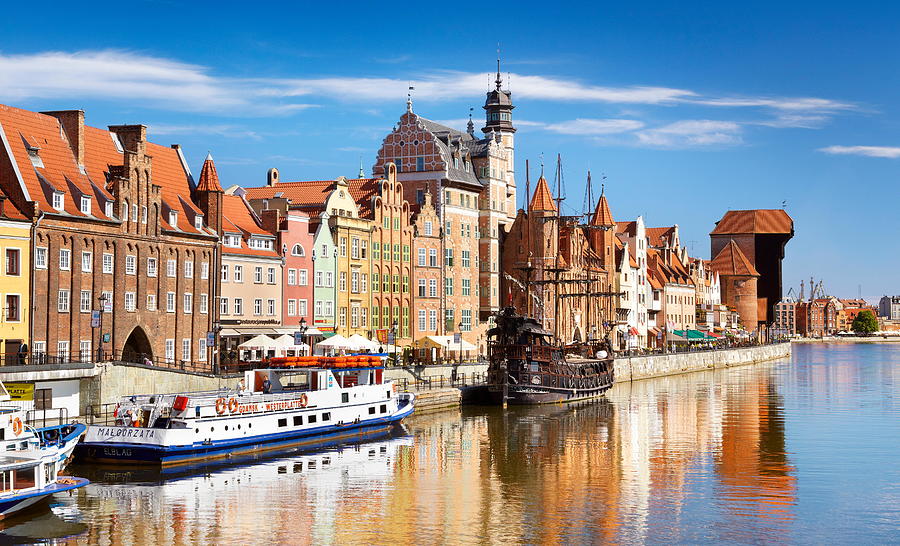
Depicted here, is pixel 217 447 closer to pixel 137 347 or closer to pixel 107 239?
pixel 107 239

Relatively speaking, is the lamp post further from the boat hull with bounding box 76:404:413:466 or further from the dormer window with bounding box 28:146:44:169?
the boat hull with bounding box 76:404:413:466

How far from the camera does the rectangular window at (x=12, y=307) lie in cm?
6016

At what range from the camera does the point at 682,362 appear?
138 meters

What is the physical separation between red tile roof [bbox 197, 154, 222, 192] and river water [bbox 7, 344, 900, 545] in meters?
20.9

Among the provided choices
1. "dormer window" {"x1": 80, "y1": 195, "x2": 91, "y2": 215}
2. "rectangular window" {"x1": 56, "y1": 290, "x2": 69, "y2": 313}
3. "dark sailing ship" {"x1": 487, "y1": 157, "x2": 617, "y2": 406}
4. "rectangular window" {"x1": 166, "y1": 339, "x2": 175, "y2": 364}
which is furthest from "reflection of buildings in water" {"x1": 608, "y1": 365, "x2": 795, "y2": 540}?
"dormer window" {"x1": 80, "y1": 195, "x2": 91, "y2": 215}

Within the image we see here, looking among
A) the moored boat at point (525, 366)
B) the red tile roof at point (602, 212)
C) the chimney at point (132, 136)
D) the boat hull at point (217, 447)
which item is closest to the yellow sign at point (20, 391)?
the boat hull at point (217, 447)

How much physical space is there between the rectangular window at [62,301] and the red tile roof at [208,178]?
16352 millimetres

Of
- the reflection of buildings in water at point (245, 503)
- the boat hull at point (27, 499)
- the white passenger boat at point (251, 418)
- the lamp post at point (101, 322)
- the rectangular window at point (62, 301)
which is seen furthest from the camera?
the rectangular window at point (62, 301)

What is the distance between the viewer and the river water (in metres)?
40.2

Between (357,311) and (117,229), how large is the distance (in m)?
29.1

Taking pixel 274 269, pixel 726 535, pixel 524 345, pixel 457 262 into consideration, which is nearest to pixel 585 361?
pixel 524 345

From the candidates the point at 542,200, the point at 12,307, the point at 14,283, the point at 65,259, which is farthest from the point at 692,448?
the point at 542,200

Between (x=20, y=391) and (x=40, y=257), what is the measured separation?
Result: 1032 centimetres

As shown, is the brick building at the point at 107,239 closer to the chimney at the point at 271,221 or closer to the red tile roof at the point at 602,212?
the chimney at the point at 271,221
